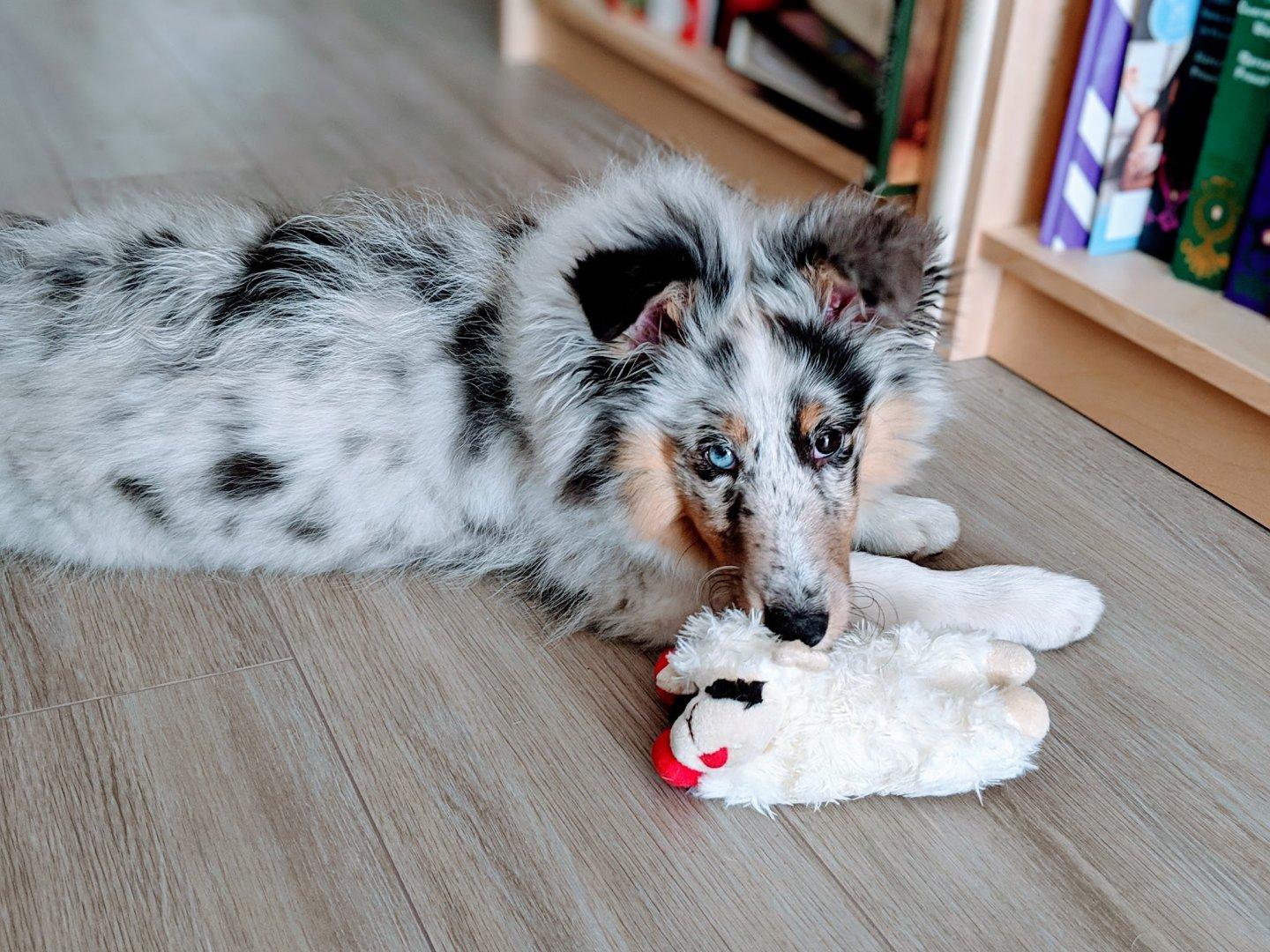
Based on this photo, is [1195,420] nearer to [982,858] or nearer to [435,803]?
[982,858]

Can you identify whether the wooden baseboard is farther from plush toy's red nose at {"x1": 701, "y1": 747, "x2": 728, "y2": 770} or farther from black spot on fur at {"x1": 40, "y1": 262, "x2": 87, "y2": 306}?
black spot on fur at {"x1": 40, "y1": 262, "x2": 87, "y2": 306}

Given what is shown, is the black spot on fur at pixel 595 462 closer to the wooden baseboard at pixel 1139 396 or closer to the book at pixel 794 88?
the wooden baseboard at pixel 1139 396

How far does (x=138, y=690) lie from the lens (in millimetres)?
1665

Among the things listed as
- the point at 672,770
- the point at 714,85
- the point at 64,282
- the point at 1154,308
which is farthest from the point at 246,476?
the point at 714,85

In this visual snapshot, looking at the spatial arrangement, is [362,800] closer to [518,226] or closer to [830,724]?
[830,724]

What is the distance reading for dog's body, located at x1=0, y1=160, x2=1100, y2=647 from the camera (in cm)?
157

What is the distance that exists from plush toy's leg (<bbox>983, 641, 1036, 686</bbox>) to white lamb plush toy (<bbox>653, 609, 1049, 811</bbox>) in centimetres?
2

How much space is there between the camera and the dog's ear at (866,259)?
145 cm

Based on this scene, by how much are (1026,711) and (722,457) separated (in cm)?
47

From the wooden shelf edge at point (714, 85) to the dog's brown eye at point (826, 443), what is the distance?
1.22m

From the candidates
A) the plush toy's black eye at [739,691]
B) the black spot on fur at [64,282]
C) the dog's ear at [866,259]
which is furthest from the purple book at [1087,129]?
the black spot on fur at [64,282]

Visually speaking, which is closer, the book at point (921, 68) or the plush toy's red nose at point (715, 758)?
the plush toy's red nose at point (715, 758)

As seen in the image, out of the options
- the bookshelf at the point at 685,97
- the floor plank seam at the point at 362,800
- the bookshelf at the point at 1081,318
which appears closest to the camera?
the floor plank seam at the point at 362,800

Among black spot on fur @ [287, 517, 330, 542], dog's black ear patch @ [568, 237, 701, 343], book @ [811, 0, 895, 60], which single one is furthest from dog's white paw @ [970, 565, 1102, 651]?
book @ [811, 0, 895, 60]
